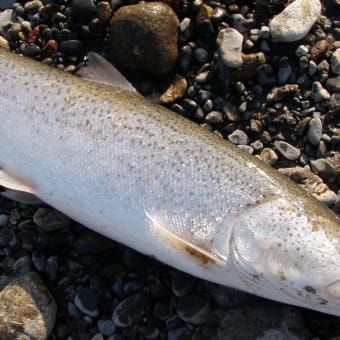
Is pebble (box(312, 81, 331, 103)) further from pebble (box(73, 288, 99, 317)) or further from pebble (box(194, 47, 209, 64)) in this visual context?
pebble (box(73, 288, 99, 317))

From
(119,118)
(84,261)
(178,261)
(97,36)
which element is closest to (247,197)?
(178,261)

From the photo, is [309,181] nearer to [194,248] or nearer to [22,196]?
[194,248]

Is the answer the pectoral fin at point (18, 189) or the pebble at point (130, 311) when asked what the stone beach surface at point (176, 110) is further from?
the pectoral fin at point (18, 189)

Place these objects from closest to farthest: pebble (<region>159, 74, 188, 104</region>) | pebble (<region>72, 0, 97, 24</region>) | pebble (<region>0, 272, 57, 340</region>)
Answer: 1. pebble (<region>0, 272, 57, 340</region>)
2. pebble (<region>159, 74, 188, 104</region>)
3. pebble (<region>72, 0, 97, 24</region>)

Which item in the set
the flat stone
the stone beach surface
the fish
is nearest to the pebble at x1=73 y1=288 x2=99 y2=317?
the stone beach surface

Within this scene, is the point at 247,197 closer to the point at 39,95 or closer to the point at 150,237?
the point at 150,237

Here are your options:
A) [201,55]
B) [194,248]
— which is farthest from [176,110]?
[194,248]
